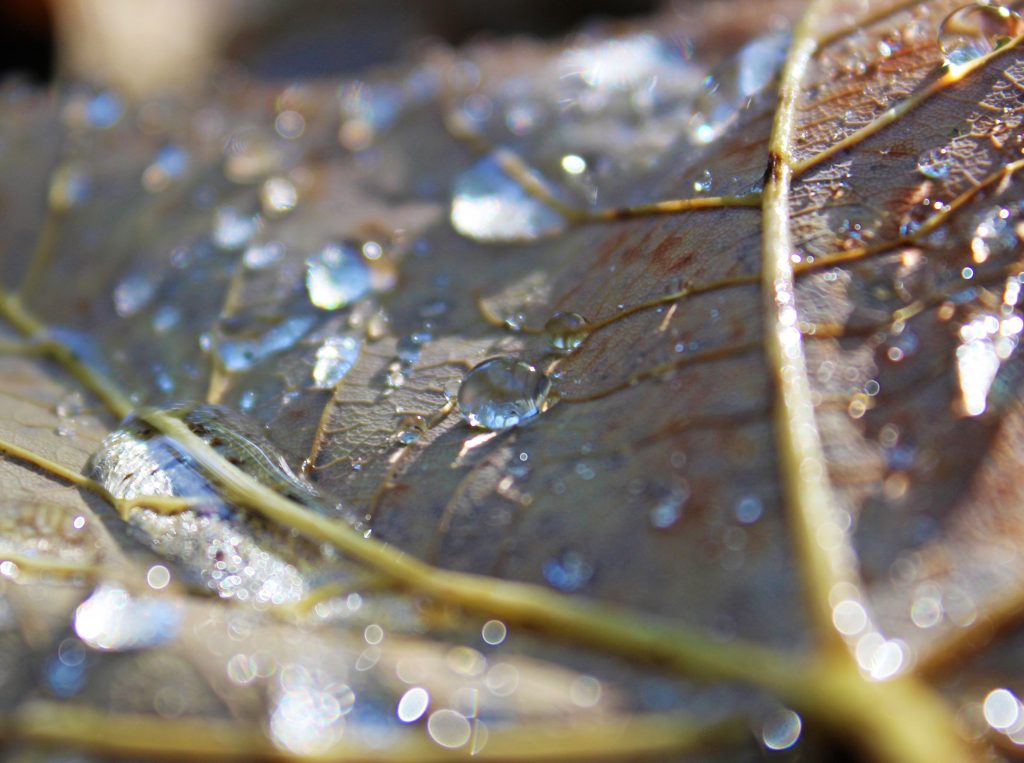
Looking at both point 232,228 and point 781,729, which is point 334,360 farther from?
point 781,729

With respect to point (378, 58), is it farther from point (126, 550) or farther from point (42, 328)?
point (126, 550)

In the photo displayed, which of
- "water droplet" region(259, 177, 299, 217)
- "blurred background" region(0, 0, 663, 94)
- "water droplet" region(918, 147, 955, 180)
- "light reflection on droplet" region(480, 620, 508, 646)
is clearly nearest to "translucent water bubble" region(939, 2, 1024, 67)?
"water droplet" region(918, 147, 955, 180)

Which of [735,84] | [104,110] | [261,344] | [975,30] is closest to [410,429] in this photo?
[261,344]

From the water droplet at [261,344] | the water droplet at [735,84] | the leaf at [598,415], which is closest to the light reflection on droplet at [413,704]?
the leaf at [598,415]

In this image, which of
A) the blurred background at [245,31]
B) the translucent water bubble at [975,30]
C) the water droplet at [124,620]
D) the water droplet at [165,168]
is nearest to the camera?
the water droplet at [124,620]

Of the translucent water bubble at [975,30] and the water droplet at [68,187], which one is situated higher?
the translucent water bubble at [975,30]

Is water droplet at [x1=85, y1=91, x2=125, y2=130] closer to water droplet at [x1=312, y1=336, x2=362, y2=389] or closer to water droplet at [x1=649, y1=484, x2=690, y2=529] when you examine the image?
water droplet at [x1=312, y1=336, x2=362, y2=389]

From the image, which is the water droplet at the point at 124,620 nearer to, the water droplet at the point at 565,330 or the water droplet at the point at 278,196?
the water droplet at the point at 565,330
